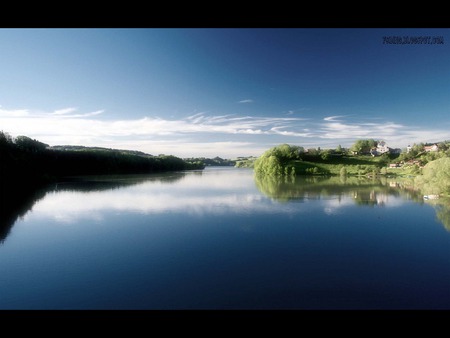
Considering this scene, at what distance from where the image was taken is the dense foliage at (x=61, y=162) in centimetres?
5281

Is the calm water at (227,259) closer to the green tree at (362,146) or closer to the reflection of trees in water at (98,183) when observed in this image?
the reflection of trees in water at (98,183)

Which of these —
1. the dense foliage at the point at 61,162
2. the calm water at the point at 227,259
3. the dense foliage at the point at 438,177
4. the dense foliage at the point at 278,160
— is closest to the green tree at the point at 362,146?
the dense foliage at the point at 278,160

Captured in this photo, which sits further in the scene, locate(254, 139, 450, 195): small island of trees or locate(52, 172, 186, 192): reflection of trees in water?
locate(254, 139, 450, 195): small island of trees

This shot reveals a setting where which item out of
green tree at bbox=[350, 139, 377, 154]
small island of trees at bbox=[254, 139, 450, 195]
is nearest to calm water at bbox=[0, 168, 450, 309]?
small island of trees at bbox=[254, 139, 450, 195]

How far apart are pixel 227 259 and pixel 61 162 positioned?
9197 cm

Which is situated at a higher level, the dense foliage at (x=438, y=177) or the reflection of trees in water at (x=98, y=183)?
the dense foliage at (x=438, y=177)

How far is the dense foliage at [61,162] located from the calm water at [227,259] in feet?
110

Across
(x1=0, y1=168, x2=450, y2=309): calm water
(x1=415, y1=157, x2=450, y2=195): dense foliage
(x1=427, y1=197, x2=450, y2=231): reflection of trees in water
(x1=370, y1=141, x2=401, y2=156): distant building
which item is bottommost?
(x1=0, y1=168, x2=450, y2=309): calm water

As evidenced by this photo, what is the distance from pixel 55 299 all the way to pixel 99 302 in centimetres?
194

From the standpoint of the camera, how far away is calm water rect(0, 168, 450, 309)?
10438 mm

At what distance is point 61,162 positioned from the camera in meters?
88.2

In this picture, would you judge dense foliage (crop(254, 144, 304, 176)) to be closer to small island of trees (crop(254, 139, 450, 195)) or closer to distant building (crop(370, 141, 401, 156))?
small island of trees (crop(254, 139, 450, 195))

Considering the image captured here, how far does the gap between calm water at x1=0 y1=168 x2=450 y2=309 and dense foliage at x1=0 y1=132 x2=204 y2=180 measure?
3340 cm
